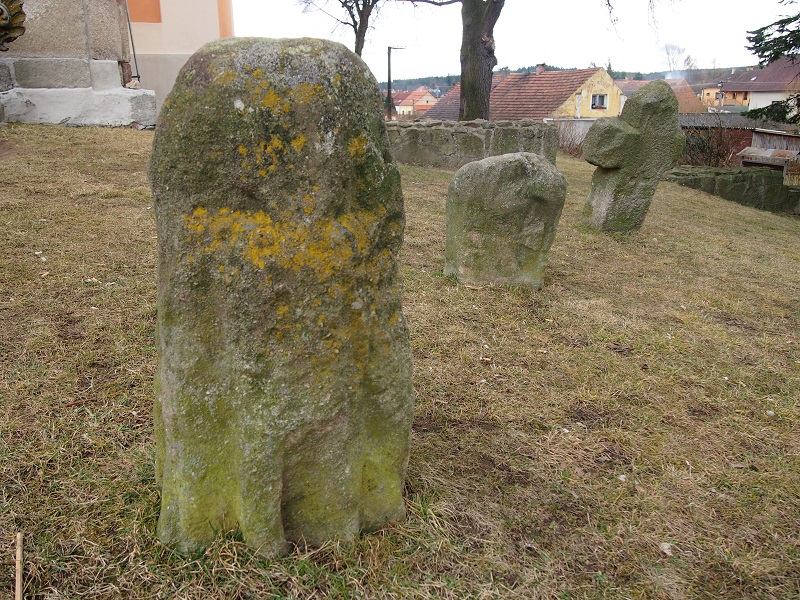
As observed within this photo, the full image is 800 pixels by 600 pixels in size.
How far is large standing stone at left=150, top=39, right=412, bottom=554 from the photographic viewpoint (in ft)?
5.94

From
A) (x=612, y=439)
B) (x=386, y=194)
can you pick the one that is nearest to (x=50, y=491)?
(x=386, y=194)

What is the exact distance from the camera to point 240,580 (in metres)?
2.00

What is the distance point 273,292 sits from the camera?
189cm

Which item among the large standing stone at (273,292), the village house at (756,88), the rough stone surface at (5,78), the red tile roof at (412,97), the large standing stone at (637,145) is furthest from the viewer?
the red tile roof at (412,97)

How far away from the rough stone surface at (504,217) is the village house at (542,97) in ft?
66.6

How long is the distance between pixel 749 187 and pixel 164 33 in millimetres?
12130

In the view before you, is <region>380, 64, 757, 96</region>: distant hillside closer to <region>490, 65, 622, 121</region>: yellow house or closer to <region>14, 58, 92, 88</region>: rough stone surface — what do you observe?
<region>490, 65, 622, 121</region>: yellow house

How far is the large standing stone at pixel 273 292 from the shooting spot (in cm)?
181

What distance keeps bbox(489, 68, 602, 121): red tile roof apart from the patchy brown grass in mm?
21709

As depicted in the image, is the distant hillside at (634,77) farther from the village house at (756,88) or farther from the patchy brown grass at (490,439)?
the patchy brown grass at (490,439)

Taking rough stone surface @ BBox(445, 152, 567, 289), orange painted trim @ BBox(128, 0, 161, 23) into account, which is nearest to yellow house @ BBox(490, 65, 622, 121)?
orange painted trim @ BBox(128, 0, 161, 23)

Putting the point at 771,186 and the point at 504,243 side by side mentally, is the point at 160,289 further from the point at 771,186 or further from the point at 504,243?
the point at 771,186

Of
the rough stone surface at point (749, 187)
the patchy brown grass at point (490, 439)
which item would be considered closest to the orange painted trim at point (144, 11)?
the patchy brown grass at point (490, 439)

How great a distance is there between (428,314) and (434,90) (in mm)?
80958
